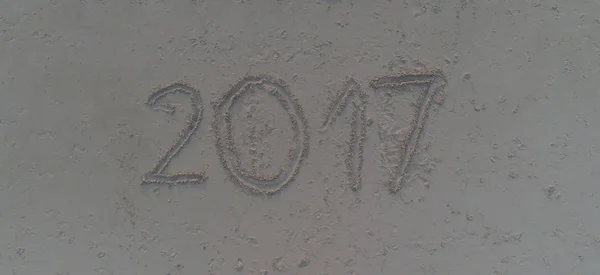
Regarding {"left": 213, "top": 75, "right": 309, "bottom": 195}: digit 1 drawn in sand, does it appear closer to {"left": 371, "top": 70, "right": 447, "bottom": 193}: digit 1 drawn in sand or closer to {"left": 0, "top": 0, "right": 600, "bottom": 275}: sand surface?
{"left": 0, "top": 0, "right": 600, "bottom": 275}: sand surface

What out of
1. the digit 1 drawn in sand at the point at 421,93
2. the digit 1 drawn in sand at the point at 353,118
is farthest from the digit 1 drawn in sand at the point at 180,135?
the digit 1 drawn in sand at the point at 421,93

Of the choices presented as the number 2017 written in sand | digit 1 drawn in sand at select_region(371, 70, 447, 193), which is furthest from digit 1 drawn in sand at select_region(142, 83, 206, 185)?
digit 1 drawn in sand at select_region(371, 70, 447, 193)

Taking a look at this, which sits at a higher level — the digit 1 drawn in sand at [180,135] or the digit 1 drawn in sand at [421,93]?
the digit 1 drawn in sand at [421,93]

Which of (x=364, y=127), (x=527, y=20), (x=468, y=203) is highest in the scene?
(x=527, y=20)

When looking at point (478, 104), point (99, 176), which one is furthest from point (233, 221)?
point (478, 104)

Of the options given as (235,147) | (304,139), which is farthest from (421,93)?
(235,147)

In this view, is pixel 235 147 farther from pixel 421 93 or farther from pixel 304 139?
pixel 421 93

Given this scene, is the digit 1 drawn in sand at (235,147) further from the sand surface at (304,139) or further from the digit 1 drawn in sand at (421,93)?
the digit 1 drawn in sand at (421,93)

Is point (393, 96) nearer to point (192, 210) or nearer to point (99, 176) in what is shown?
point (192, 210)
